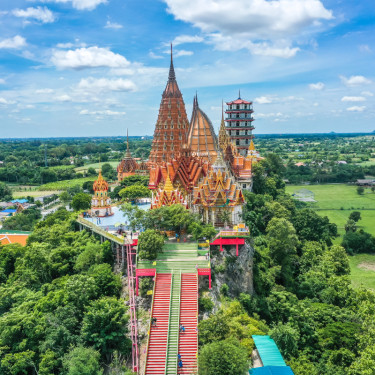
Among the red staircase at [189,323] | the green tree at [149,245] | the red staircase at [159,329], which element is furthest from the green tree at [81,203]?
the red staircase at [189,323]

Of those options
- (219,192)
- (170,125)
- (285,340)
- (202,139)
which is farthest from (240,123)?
(285,340)

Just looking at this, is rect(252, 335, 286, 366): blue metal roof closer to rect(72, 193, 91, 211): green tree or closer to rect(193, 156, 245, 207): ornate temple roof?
rect(193, 156, 245, 207): ornate temple roof

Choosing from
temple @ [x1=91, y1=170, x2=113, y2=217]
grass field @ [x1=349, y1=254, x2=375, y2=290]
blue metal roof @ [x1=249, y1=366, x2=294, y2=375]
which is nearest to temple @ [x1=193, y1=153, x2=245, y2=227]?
temple @ [x1=91, y1=170, x2=113, y2=217]

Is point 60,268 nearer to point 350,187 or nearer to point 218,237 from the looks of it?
point 218,237

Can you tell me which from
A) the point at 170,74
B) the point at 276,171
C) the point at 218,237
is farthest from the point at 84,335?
the point at 276,171

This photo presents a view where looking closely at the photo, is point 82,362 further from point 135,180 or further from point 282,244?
point 135,180

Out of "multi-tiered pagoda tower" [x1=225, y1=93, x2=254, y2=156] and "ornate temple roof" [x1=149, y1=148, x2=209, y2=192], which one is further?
"multi-tiered pagoda tower" [x1=225, y1=93, x2=254, y2=156]

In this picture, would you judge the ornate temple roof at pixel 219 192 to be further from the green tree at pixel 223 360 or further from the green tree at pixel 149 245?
the green tree at pixel 223 360
